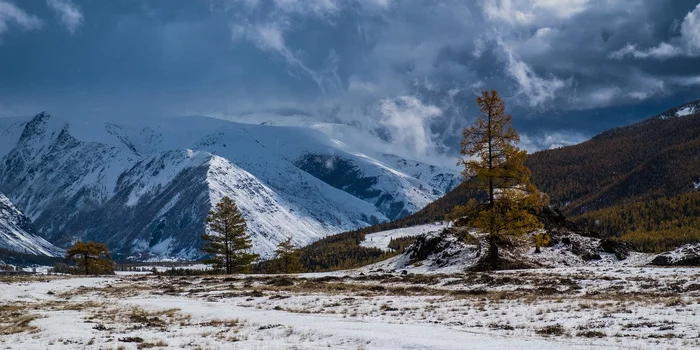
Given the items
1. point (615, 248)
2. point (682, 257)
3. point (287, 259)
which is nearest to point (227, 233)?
point (287, 259)

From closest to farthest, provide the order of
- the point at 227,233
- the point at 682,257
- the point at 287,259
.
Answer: the point at 682,257 < the point at 227,233 < the point at 287,259

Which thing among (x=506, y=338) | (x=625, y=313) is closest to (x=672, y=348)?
(x=506, y=338)

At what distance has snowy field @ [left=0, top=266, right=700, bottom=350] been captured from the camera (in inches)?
682

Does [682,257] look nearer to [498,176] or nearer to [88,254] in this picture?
[498,176]

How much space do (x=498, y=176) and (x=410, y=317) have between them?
2512cm

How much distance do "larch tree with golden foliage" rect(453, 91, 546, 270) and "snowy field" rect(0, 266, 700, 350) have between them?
7410mm

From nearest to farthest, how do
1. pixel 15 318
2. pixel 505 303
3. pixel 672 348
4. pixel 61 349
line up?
1. pixel 672 348
2. pixel 61 349
3. pixel 505 303
4. pixel 15 318

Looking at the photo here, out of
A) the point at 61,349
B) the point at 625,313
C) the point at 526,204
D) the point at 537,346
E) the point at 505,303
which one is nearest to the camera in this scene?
the point at 537,346

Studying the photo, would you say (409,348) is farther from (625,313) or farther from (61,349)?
(61,349)

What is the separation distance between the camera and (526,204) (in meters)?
46.4

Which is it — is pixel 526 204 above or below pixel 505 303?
above

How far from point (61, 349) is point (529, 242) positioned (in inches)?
1536

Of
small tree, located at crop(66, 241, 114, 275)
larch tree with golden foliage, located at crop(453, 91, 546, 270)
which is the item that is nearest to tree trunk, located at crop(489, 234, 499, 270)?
larch tree with golden foliage, located at crop(453, 91, 546, 270)

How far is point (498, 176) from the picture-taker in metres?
46.1
